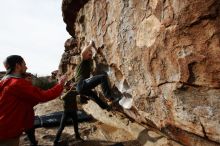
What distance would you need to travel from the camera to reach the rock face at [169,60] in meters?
4.59

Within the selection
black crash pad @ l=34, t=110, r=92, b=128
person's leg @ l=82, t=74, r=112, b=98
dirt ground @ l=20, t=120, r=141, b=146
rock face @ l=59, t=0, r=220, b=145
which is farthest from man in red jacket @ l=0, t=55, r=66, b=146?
black crash pad @ l=34, t=110, r=92, b=128

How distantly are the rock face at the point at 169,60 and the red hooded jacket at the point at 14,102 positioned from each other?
212 centimetres

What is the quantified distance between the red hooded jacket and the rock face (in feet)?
6.94

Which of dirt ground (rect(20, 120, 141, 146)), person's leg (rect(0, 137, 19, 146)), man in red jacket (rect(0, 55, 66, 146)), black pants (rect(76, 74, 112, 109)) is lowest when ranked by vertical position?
dirt ground (rect(20, 120, 141, 146))

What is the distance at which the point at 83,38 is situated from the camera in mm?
9250

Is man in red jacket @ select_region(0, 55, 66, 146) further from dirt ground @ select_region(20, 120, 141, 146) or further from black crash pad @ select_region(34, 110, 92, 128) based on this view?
black crash pad @ select_region(34, 110, 92, 128)

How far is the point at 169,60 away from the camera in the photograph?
5.13m

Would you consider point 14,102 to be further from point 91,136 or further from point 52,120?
point 52,120

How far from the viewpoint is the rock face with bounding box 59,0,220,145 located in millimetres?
4586

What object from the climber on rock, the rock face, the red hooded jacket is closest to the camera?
the red hooded jacket

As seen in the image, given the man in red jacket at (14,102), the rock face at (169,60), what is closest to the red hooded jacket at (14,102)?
the man in red jacket at (14,102)

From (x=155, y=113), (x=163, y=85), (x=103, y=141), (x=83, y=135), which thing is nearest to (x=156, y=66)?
(x=163, y=85)

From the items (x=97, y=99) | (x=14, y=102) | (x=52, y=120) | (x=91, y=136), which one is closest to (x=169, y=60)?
(x=14, y=102)

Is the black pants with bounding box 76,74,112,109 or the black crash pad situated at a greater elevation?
the black pants with bounding box 76,74,112,109
